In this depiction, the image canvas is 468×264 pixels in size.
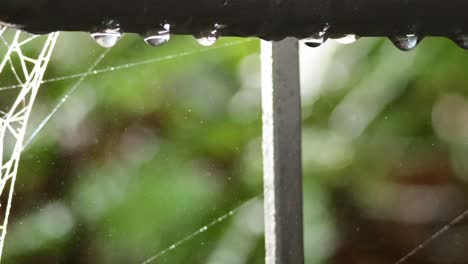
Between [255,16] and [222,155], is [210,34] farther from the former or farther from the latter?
[222,155]

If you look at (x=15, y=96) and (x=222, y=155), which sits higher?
(x=15, y=96)

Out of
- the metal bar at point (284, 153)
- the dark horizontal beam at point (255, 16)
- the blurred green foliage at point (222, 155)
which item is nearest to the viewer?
the dark horizontal beam at point (255, 16)

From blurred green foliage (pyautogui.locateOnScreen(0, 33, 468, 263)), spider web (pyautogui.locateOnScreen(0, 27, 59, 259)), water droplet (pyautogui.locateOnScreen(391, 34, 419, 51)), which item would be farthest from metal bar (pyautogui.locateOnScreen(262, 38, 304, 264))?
water droplet (pyautogui.locateOnScreen(391, 34, 419, 51))

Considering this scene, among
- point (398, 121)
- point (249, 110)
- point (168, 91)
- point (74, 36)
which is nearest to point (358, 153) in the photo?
point (398, 121)

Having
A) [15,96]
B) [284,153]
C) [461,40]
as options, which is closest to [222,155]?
[284,153]

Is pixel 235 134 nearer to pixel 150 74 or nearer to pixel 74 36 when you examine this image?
pixel 150 74

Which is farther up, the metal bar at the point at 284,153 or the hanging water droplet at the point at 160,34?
the hanging water droplet at the point at 160,34

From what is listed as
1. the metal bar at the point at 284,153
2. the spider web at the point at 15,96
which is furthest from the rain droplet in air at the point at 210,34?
the spider web at the point at 15,96

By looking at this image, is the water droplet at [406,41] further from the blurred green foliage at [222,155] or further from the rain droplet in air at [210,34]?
the blurred green foliage at [222,155]
